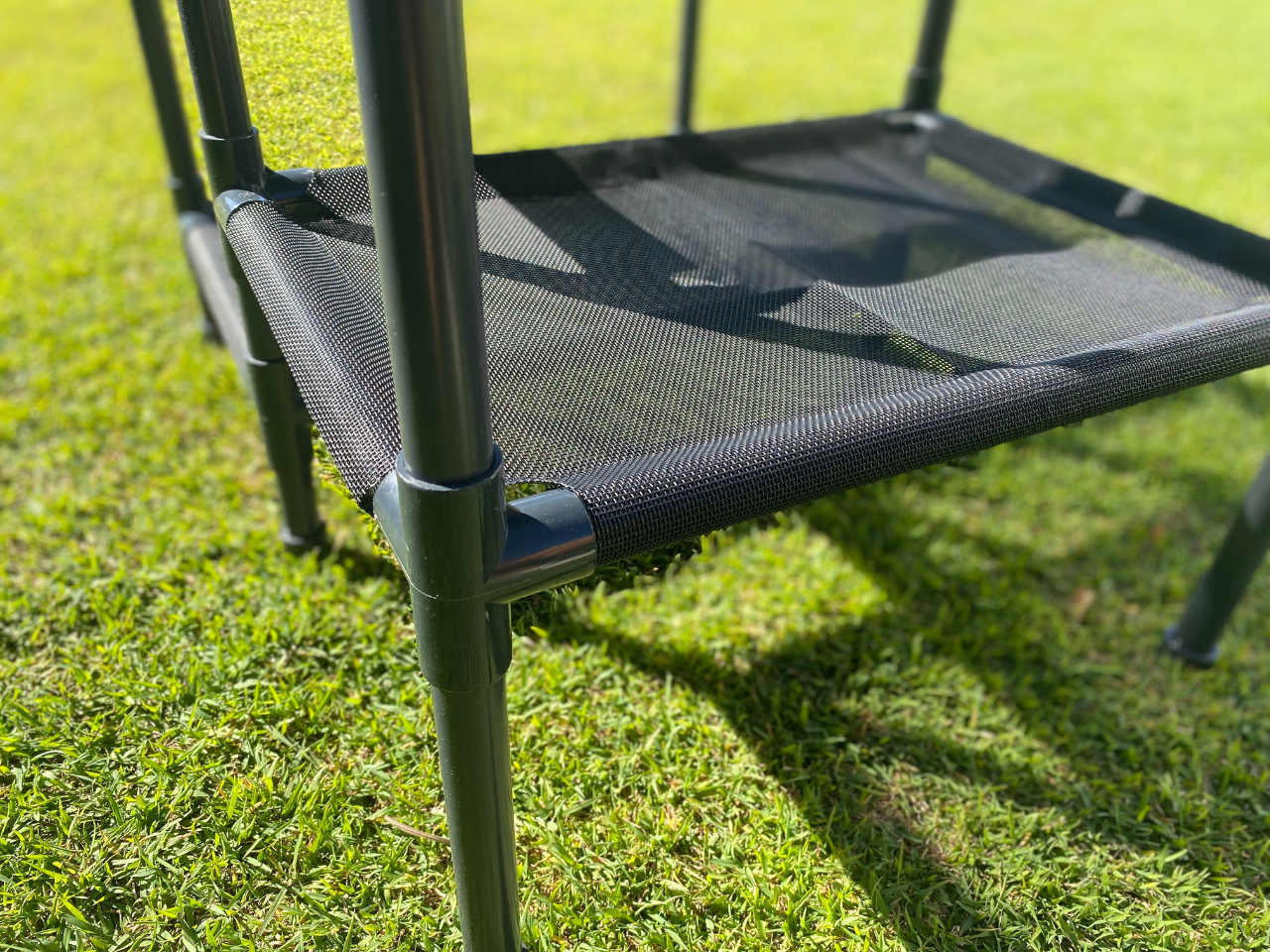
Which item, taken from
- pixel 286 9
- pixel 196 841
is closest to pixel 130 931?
pixel 196 841

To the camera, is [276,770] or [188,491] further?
[188,491]

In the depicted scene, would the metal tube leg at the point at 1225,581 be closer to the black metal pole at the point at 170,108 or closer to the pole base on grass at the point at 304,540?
the pole base on grass at the point at 304,540

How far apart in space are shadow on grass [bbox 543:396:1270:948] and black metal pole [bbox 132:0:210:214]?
1085mm

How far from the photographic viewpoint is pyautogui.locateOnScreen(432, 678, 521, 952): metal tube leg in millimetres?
678

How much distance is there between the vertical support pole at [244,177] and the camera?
3.22 feet

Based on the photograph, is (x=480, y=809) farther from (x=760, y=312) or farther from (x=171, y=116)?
(x=171, y=116)

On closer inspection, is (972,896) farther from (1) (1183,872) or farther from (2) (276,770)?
(2) (276,770)

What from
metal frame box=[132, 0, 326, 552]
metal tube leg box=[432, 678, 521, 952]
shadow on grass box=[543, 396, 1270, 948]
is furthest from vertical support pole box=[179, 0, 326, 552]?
metal tube leg box=[432, 678, 521, 952]

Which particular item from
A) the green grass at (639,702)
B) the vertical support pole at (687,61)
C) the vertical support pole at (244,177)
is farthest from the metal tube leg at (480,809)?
the vertical support pole at (687,61)

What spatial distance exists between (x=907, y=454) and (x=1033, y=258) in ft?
1.80

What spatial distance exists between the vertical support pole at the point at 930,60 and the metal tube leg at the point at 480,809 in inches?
54.8

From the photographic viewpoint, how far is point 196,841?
0.98m

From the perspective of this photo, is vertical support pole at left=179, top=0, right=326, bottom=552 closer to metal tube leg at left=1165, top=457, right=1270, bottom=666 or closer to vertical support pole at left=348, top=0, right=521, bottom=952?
vertical support pole at left=348, top=0, right=521, bottom=952

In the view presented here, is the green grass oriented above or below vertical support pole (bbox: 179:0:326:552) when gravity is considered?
below
